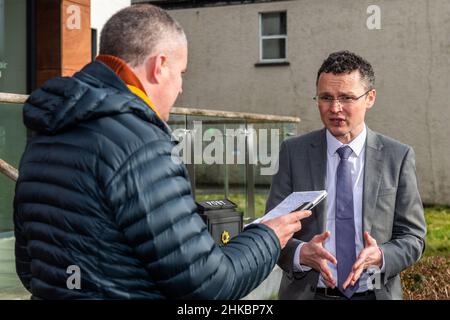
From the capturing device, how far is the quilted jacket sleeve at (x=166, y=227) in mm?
1741

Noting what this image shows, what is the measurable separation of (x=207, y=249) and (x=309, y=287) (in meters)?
1.09

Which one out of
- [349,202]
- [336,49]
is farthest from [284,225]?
[336,49]

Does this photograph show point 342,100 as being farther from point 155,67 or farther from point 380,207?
point 155,67

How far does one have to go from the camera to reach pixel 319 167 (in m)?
2.92

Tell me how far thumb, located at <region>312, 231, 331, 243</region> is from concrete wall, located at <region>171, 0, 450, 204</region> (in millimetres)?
14826

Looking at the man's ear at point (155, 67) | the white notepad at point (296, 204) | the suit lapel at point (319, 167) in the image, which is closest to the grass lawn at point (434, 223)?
the suit lapel at point (319, 167)

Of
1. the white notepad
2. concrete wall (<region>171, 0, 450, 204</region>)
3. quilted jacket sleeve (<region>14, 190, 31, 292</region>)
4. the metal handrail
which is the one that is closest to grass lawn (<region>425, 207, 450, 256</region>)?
concrete wall (<region>171, 0, 450, 204</region>)

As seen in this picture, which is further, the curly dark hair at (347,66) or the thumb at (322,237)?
the curly dark hair at (347,66)

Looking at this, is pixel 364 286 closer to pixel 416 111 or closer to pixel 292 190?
pixel 292 190

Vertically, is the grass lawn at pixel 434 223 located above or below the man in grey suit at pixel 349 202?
below

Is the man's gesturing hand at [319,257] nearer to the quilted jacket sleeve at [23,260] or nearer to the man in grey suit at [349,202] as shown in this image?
the man in grey suit at [349,202]

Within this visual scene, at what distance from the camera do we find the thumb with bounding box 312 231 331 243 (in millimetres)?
2621

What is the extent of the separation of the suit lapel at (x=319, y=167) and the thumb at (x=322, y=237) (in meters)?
0.15

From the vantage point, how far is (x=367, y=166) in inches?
113
